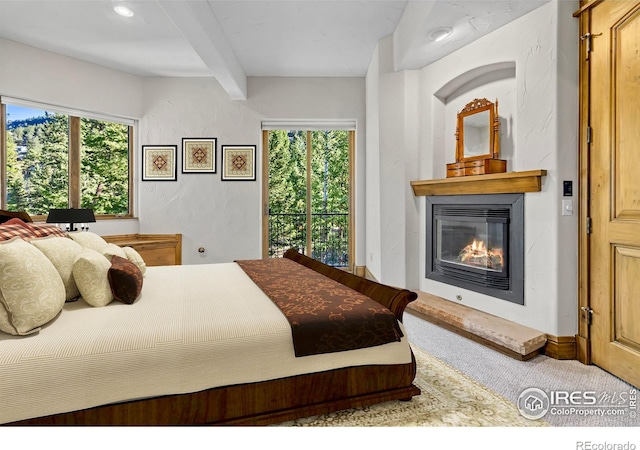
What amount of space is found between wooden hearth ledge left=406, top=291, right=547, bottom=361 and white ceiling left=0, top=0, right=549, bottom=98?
2255 millimetres

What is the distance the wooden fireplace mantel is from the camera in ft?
7.75

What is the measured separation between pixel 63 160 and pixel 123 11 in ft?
6.65

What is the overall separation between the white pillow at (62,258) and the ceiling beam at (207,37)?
1840mm

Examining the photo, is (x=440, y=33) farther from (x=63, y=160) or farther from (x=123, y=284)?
(x=63, y=160)

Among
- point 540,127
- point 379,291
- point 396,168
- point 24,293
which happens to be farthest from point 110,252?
point 540,127

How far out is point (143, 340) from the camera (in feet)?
4.15

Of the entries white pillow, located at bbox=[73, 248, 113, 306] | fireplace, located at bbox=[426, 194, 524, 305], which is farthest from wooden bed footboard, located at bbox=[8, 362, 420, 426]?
fireplace, located at bbox=[426, 194, 524, 305]

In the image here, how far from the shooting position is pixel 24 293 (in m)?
1.29

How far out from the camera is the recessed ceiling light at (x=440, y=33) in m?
2.75

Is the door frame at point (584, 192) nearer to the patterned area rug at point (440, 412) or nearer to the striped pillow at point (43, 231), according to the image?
the patterned area rug at point (440, 412)

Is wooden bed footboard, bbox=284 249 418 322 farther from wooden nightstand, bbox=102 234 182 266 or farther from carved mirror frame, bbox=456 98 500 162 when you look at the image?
wooden nightstand, bbox=102 234 182 266

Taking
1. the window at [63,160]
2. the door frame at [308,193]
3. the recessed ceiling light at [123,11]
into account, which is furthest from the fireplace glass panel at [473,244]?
the window at [63,160]
